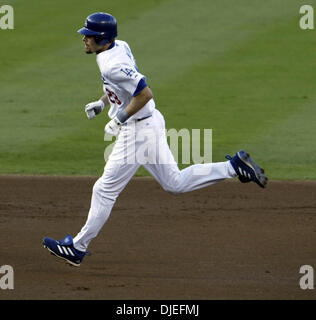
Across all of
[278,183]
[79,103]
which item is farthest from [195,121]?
[278,183]

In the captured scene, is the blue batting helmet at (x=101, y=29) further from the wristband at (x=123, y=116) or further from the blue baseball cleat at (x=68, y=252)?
the blue baseball cleat at (x=68, y=252)

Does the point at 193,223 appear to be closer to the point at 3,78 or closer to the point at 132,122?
the point at 132,122

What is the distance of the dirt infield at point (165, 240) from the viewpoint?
6.52 meters

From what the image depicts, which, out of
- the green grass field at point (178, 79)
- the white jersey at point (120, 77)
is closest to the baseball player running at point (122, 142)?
the white jersey at point (120, 77)

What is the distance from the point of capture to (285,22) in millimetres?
17406

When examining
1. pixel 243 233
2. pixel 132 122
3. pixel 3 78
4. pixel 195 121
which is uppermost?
pixel 3 78

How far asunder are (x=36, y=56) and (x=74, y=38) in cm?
111

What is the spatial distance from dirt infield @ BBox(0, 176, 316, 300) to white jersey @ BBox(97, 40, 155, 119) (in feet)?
4.21

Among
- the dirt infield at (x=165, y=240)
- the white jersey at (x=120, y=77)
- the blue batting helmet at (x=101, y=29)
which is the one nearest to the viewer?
the dirt infield at (x=165, y=240)

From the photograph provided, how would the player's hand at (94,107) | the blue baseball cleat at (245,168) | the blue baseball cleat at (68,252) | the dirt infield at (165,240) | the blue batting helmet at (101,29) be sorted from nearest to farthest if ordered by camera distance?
the dirt infield at (165,240) < the blue batting helmet at (101,29) < the blue baseball cleat at (68,252) < the blue baseball cleat at (245,168) < the player's hand at (94,107)

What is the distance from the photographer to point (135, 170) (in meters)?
7.08

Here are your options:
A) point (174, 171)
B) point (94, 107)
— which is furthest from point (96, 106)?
point (174, 171)

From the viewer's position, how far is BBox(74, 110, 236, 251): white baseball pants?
6.99 metres

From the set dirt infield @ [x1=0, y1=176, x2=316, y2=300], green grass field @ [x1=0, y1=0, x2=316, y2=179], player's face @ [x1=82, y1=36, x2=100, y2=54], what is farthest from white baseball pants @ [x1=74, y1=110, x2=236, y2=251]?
green grass field @ [x1=0, y1=0, x2=316, y2=179]
